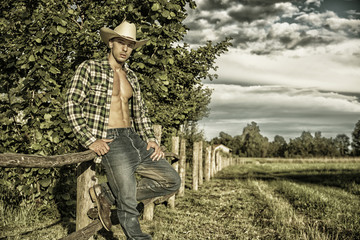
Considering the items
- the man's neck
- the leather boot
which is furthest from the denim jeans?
the man's neck

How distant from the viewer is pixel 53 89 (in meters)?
5.32

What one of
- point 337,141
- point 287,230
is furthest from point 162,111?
point 337,141

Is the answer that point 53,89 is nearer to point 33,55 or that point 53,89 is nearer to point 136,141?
point 33,55

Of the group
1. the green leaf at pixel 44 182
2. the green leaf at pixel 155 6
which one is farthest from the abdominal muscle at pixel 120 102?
the green leaf at pixel 44 182

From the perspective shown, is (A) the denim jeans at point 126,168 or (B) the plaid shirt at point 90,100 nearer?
(B) the plaid shirt at point 90,100

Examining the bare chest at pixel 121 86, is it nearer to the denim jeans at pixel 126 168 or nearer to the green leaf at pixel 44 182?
the denim jeans at pixel 126 168

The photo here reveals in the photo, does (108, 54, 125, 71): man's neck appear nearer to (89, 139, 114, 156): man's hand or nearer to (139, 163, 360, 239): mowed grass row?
(89, 139, 114, 156): man's hand

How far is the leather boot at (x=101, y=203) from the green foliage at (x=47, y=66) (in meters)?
2.33

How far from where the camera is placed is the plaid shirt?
10.00 ft

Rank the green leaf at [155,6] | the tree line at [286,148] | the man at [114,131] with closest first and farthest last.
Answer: the man at [114,131] → the green leaf at [155,6] → the tree line at [286,148]

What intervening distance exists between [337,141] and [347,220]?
577 feet

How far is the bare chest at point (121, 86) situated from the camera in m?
3.54

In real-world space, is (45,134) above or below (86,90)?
below

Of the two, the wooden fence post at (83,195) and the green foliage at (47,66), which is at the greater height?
the green foliage at (47,66)
